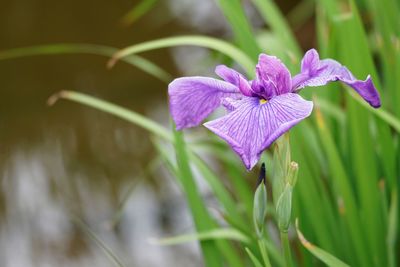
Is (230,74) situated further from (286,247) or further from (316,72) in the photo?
(286,247)

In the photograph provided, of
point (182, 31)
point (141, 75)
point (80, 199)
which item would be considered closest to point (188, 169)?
point (80, 199)

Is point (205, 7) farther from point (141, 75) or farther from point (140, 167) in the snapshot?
point (140, 167)

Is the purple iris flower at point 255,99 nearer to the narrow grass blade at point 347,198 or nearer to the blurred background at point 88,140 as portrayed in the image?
the narrow grass blade at point 347,198

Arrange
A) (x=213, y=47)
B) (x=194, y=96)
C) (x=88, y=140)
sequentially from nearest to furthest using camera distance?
(x=194, y=96) → (x=213, y=47) → (x=88, y=140)

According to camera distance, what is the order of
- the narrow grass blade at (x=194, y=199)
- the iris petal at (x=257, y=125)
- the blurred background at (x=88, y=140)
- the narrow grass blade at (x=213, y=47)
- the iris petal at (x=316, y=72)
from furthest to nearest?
the blurred background at (x=88, y=140) < the narrow grass blade at (x=213, y=47) < the narrow grass blade at (x=194, y=199) < the iris petal at (x=316, y=72) < the iris petal at (x=257, y=125)

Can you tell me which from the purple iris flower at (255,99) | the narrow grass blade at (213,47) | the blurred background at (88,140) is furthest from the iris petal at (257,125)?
the blurred background at (88,140)

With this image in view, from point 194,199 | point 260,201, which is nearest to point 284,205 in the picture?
point 260,201

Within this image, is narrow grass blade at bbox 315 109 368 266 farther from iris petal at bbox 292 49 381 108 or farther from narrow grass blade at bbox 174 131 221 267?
iris petal at bbox 292 49 381 108
